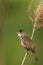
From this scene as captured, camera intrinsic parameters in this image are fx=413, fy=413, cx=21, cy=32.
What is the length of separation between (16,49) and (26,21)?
7.3 inches

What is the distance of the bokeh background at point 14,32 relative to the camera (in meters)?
2.55

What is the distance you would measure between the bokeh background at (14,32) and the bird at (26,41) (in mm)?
23

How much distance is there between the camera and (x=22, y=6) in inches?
102

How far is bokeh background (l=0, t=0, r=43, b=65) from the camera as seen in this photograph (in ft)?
8.38

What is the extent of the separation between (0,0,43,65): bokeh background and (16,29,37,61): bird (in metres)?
0.02

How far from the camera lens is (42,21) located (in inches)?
101

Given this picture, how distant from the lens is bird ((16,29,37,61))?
8.25ft

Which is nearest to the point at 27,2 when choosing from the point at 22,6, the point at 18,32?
the point at 22,6

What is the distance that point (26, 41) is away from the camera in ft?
8.25

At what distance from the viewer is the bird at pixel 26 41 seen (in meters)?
2.52

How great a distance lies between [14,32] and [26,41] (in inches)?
4.1

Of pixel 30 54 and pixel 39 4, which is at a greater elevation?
pixel 39 4

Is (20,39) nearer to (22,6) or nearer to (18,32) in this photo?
(18,32)

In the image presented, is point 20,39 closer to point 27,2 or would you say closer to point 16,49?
point 16,49
